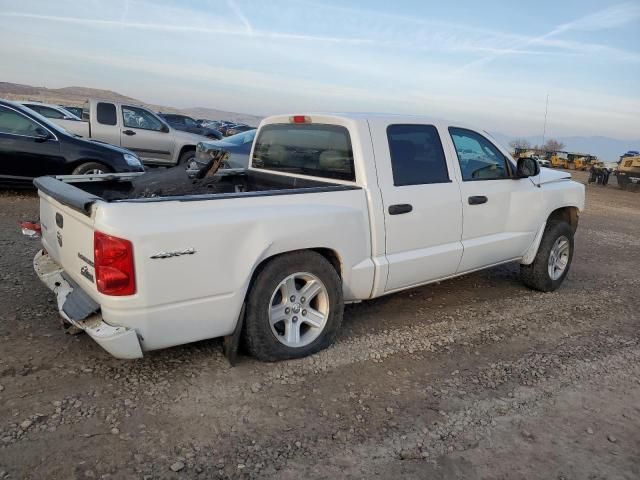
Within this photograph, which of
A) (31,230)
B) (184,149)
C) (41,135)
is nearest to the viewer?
(31,230)

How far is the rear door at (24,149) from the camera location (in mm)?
8641

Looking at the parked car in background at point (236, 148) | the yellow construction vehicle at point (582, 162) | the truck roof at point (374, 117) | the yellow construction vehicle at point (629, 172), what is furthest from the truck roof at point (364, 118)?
the yellow construction vehicle at point (582, 162)

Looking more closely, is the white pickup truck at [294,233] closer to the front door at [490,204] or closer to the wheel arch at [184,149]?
the front door at [490,204]

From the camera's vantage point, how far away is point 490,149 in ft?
17.4

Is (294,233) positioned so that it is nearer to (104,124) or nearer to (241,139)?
(241,139)

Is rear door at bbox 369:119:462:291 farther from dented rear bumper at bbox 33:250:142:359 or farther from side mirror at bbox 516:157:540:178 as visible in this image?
dented rear bumper at bbox 33:250:142:359

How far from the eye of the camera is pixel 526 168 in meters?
5.36

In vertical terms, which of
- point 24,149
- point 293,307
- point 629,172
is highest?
point 24,149

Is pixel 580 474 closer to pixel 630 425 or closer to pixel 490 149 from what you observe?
pixel 630 425

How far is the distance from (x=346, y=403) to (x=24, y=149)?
7612mm

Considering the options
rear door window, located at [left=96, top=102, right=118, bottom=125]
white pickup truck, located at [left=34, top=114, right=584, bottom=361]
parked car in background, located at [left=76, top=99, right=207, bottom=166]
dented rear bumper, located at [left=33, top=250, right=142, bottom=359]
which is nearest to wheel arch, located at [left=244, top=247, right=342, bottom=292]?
white pickup truck, located at [left=34, top=114, right=584, bottom=361]

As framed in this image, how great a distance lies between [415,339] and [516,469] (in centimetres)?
169

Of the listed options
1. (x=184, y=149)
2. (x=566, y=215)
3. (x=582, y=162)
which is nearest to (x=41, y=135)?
(x=184, y=149)

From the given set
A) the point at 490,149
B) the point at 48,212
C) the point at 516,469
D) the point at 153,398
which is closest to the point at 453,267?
the point at 490,149
